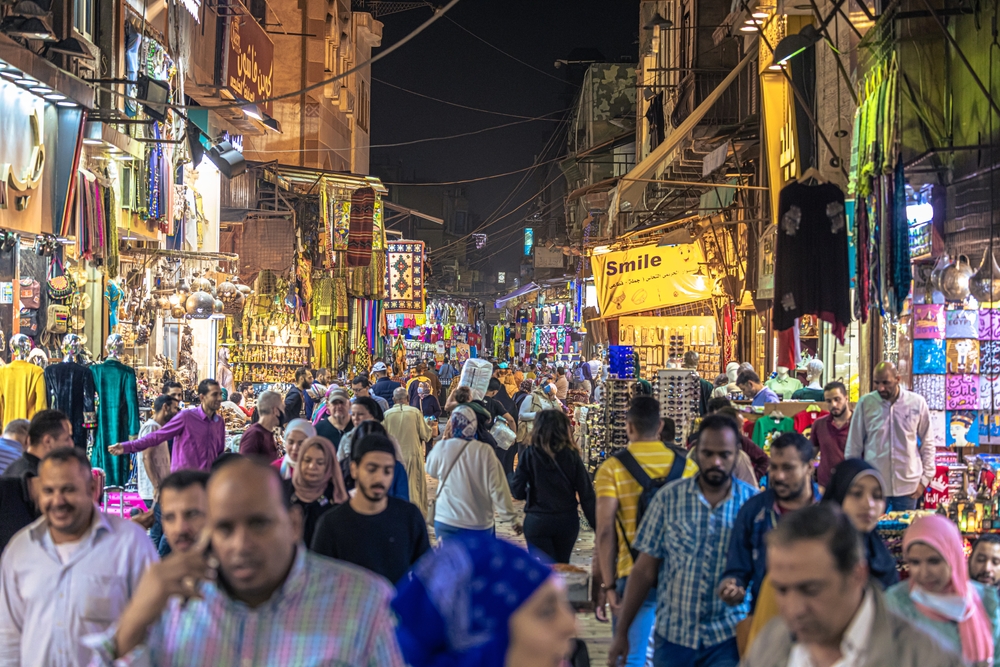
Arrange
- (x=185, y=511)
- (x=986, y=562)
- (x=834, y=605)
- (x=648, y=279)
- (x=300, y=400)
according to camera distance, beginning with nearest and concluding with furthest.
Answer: (x=834, y=605) → (x=185, y=511) → (x=986, y=562) → (x=300, y=400) → (x=648, y=279)

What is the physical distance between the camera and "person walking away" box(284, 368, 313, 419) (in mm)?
12359

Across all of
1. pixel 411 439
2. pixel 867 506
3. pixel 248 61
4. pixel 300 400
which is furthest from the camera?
pixel 248 61

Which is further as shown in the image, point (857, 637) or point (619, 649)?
point (619, 649)

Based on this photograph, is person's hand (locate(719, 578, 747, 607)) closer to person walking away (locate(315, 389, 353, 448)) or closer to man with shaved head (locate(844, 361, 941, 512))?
man with shaved head (locate(844, 361, 941, 512))

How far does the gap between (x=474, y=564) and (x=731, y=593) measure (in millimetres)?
2229

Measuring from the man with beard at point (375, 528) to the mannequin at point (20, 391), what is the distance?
6.45m

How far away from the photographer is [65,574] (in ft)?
12.4

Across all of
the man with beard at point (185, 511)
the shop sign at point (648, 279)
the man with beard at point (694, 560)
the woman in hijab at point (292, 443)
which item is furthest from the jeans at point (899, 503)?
the shop sign at point (648, 279)

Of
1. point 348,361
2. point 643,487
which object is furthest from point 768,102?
point 348,361

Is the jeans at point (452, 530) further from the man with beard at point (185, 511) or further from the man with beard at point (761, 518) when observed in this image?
the man with beard at point (185, 511)

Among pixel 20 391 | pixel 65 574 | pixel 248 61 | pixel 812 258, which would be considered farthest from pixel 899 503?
pixel 248 61

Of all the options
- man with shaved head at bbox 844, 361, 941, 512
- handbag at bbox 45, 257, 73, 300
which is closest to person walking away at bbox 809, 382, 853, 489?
man with shaved head at bbox 844, 361, 941, 512

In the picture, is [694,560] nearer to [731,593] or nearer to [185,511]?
[731,593]

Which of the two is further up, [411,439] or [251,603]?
[251,603]
